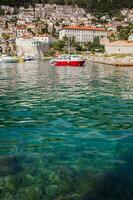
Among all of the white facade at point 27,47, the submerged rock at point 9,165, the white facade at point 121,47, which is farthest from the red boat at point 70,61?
the submerged rock at point 9,165

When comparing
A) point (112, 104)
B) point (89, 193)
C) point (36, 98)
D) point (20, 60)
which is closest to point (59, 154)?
point (89, 193)

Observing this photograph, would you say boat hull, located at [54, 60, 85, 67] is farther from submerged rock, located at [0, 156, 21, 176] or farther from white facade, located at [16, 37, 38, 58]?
submerged rock, located at [0, 156, 21, 176]

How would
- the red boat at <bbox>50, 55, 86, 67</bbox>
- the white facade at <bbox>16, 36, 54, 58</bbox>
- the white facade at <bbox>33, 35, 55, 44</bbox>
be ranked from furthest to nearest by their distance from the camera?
the white facade at <bbox>33, 35, 55, 44</bbox>
the white facade at <bbox>16, 36, 54, 58</bbox>
the red boat at <bbox>50, 55, 86, 67</bbox>

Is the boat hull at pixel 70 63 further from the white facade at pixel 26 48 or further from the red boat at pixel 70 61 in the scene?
the white facade at pixel 26 48

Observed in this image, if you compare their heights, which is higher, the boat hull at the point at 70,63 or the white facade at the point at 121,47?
the white facade at the point at 121,47

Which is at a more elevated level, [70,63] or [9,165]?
[9,165]

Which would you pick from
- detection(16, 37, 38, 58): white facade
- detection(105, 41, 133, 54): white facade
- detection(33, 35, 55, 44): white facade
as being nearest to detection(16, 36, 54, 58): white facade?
detection(16, 37, 38, 58): white facade

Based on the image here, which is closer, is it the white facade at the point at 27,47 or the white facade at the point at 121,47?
the white facade at the point at 121,47

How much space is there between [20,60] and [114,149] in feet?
340

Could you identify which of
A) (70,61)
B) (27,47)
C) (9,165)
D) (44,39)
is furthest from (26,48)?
(9,165)

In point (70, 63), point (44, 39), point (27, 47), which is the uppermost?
point (44, 39)

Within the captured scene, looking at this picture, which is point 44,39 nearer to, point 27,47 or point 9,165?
point 27,47

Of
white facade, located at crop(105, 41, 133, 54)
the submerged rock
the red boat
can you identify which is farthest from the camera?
white facade, located at crop(105, 41, 133, 54)

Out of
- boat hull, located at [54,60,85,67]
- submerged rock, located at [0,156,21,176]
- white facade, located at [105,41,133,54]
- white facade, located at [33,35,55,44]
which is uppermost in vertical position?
white facade, located at [33,35,55,44]
